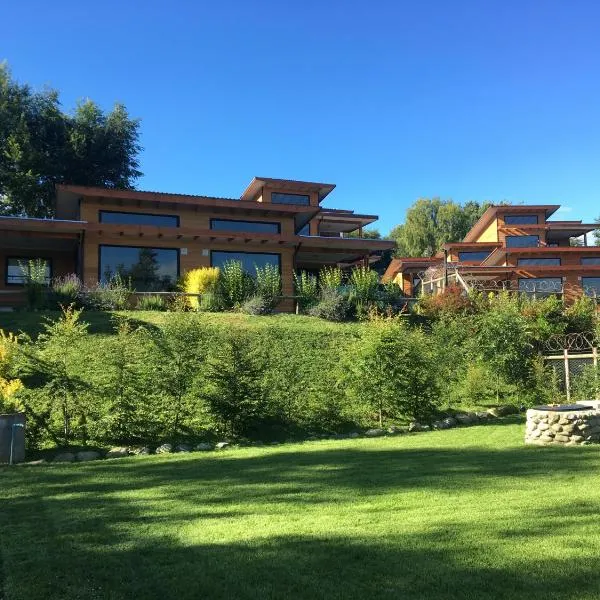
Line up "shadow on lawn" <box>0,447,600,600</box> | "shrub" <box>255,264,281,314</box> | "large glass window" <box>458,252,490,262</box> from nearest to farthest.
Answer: "shadow on lawn" <box>0,447,600,600</box> < "shrub" <box>255,264,281,314</box> < "large glass window" <box>458,252,490,262</box>

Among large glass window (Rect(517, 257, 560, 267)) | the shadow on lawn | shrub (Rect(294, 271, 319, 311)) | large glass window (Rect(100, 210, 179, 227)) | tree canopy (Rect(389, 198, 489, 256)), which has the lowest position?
the shadow on lawn

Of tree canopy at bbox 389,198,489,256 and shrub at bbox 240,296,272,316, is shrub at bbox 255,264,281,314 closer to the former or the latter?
shrub at bbox 240,296,272,316

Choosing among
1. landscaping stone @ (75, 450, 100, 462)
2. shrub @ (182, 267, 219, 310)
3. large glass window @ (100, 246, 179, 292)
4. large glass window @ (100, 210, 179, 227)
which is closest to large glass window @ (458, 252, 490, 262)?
large glass window @ (100, 210, 179, 227)

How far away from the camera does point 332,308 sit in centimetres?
1938

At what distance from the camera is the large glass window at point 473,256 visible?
1786 inches

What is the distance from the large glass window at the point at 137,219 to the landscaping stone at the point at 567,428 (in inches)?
707

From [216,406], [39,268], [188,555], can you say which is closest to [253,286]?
[39,268]

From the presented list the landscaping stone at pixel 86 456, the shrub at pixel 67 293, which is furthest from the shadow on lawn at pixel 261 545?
the shrub at pixel 67 293

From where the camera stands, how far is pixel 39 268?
19219mm

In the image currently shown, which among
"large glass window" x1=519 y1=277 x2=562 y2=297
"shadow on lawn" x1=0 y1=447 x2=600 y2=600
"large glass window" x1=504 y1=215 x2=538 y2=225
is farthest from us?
"large glass window" x1=504 y1=215 x2=538 y2=225

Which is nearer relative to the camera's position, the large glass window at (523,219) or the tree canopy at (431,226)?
the large glass window at (523,219)

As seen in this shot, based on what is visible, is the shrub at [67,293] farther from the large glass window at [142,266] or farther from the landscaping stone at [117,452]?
the landscaping stone at [117,452]

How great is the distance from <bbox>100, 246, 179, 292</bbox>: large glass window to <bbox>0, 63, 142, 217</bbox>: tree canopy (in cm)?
1363

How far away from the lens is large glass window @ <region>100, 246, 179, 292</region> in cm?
2200
